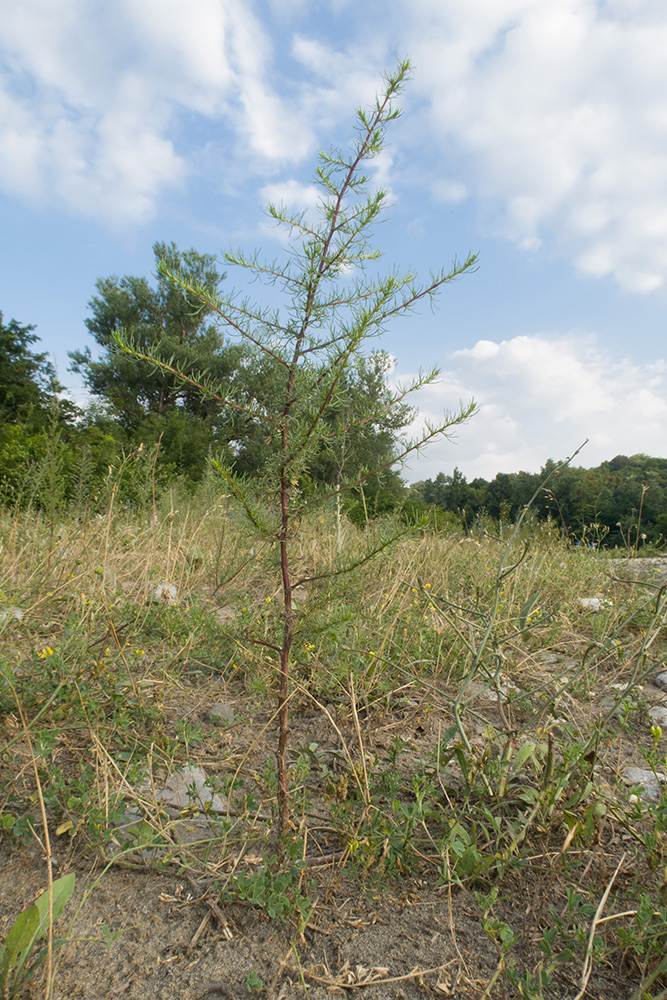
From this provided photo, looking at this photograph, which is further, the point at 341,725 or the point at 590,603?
the point at 590,603

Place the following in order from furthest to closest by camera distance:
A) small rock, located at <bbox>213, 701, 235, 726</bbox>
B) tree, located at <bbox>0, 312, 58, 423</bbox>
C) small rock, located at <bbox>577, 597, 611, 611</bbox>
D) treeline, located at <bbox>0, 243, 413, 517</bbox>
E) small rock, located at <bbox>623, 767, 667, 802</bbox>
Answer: tree, located at <bbox>0, 312, 58, 423</bbox>
small rock, located at <bbox>577, 597, 611, 611</bbox>
small rock, located at <bbox>213, 701, 235, 726</bbox>
small rock, located at <bbox>623, 767, 667, 802</bbox>
treeline, located at <bbox>0, 243, 413, 517</bbox>

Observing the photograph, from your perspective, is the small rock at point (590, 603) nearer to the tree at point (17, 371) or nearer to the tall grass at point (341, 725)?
the tall grass at point (341, 725)

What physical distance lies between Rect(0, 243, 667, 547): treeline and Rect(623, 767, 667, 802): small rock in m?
1.04

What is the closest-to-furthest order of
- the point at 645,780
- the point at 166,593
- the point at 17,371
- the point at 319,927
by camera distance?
the point at 319,927, the point at 645,780, the point at 166,593, the point at 17,371

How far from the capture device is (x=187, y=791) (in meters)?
1.81

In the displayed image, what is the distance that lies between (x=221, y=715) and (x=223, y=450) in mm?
1332

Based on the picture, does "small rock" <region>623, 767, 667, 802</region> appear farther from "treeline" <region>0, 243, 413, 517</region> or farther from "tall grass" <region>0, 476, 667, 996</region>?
"treeline" <region>0, 243, 413, 517</region>

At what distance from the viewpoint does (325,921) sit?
4.53ft

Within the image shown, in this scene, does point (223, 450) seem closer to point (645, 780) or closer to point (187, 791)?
point (187, 791)

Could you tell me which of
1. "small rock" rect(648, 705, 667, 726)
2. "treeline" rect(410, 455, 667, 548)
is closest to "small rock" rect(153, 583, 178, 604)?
"small rock" rect(648, 705, 667, 726)

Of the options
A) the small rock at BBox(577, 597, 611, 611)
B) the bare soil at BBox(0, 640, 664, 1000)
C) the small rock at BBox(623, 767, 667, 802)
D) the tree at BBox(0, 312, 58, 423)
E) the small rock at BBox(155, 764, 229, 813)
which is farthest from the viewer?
the tree at BBox(0, 312, 58, 423)

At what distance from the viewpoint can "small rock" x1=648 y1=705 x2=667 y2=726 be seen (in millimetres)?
2500

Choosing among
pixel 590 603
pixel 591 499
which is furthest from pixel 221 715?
pixel 591 499

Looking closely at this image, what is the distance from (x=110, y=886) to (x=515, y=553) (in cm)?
401
